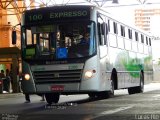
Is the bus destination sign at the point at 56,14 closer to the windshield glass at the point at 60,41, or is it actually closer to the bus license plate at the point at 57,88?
the windshield glass at the point at 60,41

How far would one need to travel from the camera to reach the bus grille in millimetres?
17084

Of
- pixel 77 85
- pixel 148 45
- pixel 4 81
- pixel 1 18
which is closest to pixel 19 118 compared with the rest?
pixel 77 85

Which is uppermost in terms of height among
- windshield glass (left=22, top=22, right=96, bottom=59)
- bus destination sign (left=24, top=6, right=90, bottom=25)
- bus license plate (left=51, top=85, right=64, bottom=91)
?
bus destination sign (left=24, top=6, right=90, bottom=25)

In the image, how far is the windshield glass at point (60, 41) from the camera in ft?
56.2

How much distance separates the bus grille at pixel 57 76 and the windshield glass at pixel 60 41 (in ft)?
1.61

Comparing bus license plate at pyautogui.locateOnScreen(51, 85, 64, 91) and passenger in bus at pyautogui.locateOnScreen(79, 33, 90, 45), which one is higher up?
passenger in bus at pyautogui.locateOnScreen(79, 33, 90, 45)

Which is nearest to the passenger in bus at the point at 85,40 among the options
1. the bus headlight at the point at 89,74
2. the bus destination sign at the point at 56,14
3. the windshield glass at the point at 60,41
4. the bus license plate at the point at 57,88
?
the windshield glass at the point at 60,41

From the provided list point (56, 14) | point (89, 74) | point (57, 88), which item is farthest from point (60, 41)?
point (57, 88)

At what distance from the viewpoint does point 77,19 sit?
17609mm

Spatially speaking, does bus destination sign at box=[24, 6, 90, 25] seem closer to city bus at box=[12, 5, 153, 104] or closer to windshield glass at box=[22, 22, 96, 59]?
city bus at box=[12, 5, 153, 104]

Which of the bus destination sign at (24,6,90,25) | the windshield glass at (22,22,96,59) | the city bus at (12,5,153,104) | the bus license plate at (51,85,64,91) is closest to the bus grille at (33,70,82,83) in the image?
the city bus at (12,5,153,104)

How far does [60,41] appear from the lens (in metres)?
17.2

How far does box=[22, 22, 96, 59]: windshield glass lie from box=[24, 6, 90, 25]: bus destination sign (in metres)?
0.25

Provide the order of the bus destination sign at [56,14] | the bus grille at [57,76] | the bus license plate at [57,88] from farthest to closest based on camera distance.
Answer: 1. the bus destination sign at [56,14]
2. the bus license plate at [57,88]
3. the bus grille at [57,76]
